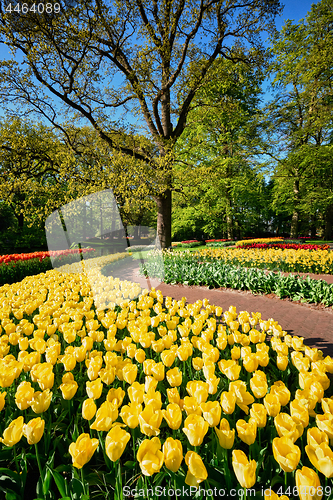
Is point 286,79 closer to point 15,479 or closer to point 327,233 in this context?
point 327,233

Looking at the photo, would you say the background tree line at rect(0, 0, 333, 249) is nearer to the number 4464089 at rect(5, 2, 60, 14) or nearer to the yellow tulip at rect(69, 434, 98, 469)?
the number 4464089 at rect(5, 2, 60, 14)

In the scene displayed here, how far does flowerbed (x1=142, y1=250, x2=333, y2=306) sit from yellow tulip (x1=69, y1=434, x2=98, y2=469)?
5.19m

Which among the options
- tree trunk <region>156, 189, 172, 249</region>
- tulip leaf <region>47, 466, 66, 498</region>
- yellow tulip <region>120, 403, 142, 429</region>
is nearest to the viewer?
→ tulip leaf <region>47, 466, 66, 498</region>

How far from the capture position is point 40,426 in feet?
3.53

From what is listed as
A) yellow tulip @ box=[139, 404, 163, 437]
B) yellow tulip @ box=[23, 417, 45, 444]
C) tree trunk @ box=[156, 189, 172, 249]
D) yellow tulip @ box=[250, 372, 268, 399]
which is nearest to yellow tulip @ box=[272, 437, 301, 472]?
yellow tulip @ box=[250, 372, 268, 399]

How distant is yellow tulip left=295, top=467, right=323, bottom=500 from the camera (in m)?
0.77

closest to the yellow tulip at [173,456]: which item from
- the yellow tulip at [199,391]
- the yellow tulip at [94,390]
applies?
the yellow tulip at [199,391]

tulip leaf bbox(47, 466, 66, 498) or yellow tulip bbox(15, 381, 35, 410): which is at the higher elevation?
yellow tulip bbox(15, 381, 35, 410)

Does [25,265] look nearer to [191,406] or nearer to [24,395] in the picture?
[24,395]

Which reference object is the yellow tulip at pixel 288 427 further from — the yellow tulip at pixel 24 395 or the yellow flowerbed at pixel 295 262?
the yellow flowerbed at pixel 295 262

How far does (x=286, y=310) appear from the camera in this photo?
482 cm

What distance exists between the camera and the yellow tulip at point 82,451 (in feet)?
3.06

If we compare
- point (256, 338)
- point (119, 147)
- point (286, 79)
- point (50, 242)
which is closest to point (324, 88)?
point (286, 79)

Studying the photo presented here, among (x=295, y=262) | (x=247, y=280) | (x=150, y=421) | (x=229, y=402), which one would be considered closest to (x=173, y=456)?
(x=150, y=421)
